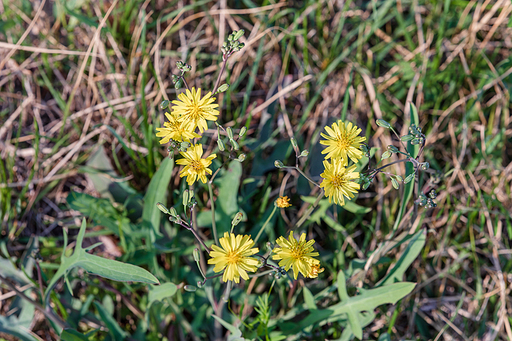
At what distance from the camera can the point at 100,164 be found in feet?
13.4

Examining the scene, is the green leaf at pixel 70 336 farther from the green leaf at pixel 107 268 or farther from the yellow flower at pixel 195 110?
the yellow flower at pixel 195 110

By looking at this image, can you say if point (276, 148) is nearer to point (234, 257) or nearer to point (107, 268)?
point (234, 257)

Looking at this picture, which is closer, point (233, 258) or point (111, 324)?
point (233, 258)

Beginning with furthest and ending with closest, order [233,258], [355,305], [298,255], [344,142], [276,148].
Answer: [276,148], [355,305], [344,142], [298,255], [233,258]

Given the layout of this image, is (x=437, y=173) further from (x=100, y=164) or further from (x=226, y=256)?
(x=100, y=164)

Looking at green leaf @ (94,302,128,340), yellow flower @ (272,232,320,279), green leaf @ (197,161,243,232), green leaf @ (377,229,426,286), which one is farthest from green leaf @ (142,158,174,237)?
green leaf @ (377,229,426,286)

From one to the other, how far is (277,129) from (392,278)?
1913 millimetres

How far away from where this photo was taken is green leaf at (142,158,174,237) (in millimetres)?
3467

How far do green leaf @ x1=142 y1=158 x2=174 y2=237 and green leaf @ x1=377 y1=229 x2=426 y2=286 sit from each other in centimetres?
215

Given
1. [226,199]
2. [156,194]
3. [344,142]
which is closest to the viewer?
[344,142]

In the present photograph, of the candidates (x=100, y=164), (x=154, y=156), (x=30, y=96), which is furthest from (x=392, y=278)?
(x=30, y=96)

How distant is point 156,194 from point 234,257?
1.15 meters

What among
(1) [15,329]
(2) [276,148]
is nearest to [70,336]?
(1) [15,329]

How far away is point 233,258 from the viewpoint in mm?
2732
